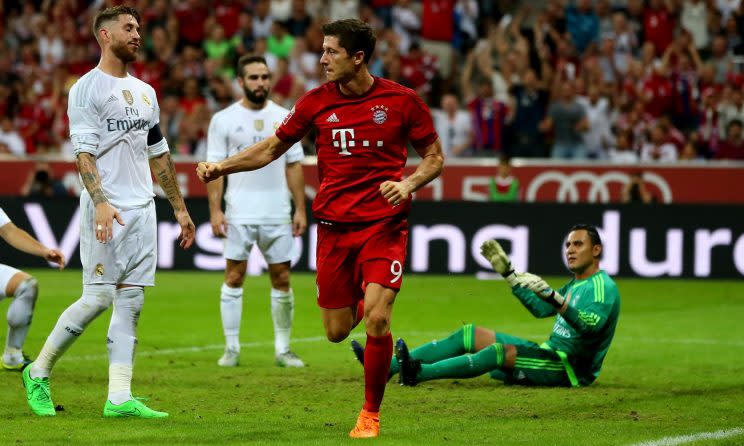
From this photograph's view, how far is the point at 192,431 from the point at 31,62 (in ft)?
59.9

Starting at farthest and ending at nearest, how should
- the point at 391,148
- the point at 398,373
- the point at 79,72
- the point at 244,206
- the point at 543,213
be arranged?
the point at 79,72
the point at 543,213
the point at 244,206
the point at 398,373
the point at 391,148

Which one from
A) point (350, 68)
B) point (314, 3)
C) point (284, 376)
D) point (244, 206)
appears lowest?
point (284, 376)

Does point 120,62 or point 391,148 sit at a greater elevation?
point 120,62

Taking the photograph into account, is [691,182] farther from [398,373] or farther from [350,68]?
[350,68]

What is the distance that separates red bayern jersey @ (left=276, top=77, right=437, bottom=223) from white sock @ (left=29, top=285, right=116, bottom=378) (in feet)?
4.77

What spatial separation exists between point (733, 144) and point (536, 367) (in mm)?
12059

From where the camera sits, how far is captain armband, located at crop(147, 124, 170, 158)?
8086 mm

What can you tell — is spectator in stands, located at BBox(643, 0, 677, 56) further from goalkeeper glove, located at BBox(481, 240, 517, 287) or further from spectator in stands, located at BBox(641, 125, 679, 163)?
goalkeeper glove, located at BBox(481, 240, 517, 287)

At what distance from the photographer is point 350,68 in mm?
7457

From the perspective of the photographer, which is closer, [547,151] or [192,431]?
[192,431]

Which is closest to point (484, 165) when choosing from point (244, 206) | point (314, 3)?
point (314, 3)

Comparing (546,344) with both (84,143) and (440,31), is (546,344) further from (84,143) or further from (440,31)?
(440,31)

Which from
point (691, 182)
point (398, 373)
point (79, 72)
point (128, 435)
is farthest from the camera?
point (79, 72)

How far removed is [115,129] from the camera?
305 inches
